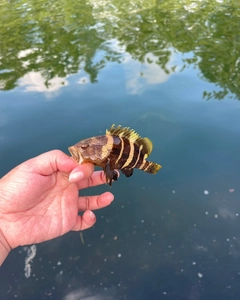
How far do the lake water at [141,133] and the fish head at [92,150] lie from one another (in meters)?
2.06

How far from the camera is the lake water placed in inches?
154

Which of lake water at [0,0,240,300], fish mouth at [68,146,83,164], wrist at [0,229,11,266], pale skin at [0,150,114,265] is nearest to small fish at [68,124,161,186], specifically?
fish mouth at [68,146,83,164]

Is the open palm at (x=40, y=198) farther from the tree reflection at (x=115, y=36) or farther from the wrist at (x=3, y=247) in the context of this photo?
the tree reflection at (x=115, y=36)

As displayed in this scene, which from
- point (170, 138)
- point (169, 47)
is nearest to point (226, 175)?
point (170, 138)

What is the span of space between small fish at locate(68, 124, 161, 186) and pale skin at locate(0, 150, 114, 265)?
0.11 meters

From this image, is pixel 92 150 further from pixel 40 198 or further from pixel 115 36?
pixel 115 36

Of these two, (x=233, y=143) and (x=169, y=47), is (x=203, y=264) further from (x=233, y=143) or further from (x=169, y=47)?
(x=169, y=47)

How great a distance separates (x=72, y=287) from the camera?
3.87 meters

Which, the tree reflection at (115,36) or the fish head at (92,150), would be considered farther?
the tree reflection at (115,36)

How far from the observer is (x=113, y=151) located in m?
2.68

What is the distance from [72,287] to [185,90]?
15.6 ft

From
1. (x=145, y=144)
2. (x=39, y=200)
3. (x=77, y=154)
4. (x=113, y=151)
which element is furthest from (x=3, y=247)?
(x=145, y=144)

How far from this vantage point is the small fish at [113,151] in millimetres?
2641

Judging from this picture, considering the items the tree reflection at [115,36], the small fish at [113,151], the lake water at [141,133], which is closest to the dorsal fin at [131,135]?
the small fish at [113,151]
